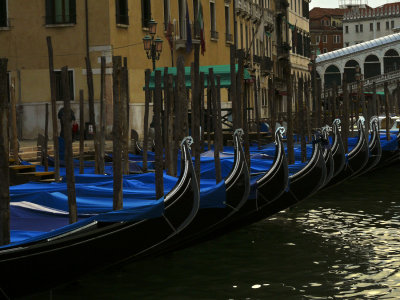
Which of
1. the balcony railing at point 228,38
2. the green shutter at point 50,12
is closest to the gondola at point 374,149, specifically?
the green shutter at point 50,12

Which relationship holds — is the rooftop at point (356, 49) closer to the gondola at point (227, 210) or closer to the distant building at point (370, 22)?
the distant building at point (370, 22)

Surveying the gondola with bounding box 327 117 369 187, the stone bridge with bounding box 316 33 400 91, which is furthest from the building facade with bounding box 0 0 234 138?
the stone bridge with bounding box 316 33 400 91

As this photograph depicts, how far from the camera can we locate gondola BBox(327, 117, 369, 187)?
516 inches

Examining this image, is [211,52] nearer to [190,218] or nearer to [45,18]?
[45,18]

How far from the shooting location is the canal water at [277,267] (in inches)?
273

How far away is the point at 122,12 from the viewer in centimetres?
1814

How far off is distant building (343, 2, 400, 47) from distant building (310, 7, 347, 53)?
2366mm

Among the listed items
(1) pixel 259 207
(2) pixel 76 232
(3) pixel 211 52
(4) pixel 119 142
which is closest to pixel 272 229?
(1) pixel 259 207

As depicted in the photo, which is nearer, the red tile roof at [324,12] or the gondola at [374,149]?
the gondola at [374,149]

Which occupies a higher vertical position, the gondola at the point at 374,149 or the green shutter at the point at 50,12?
the green shutter at the point at 50,12

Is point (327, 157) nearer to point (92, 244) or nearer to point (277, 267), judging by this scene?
point (277, 267)

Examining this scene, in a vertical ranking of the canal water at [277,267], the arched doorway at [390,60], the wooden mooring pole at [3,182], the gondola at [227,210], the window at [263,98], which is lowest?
the canal water at [277,267]

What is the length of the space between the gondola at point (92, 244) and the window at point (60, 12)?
9949 millimetres

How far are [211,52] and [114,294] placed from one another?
1593 cm
